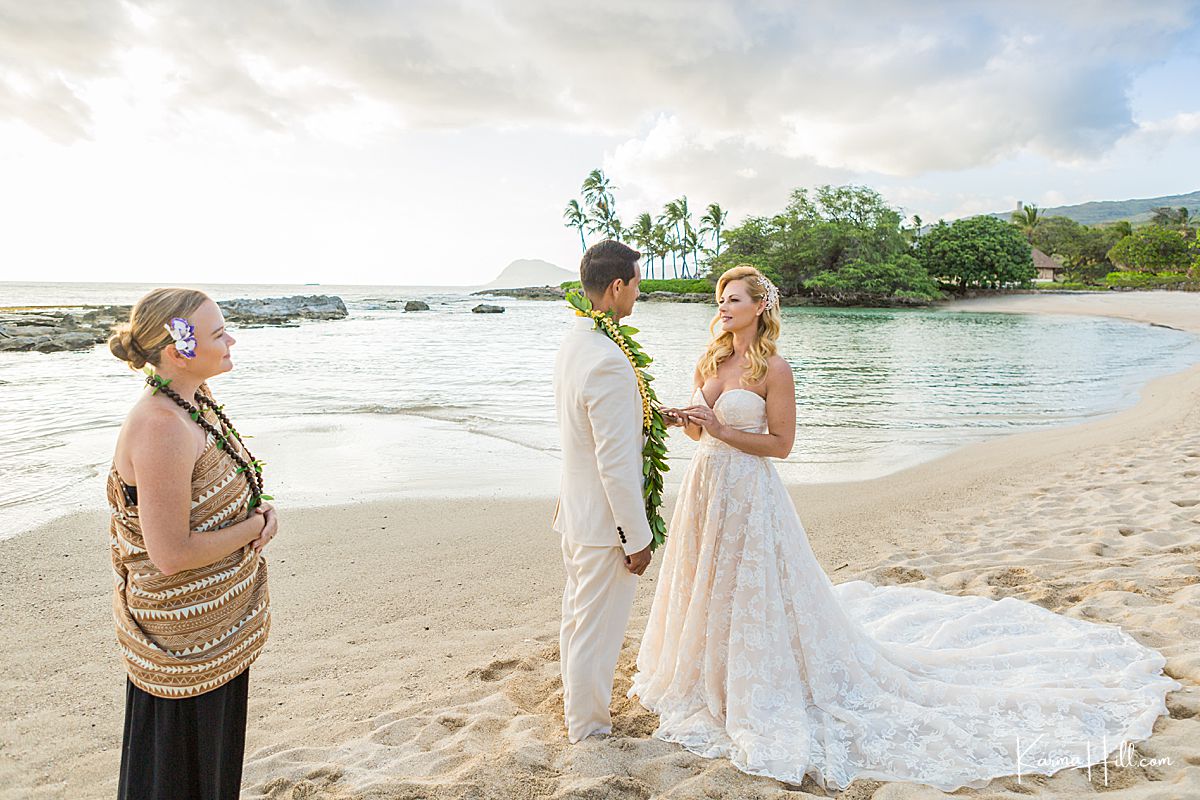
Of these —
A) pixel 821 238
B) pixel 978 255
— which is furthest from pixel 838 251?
pixel 978 255

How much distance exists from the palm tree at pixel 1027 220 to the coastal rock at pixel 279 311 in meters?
85.7

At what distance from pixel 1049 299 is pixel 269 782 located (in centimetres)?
6866

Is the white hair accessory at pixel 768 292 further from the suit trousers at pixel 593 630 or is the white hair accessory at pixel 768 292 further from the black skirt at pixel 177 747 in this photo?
the black skirt at pixel 177 747

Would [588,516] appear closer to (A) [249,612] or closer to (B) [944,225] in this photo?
(A) [249,612]

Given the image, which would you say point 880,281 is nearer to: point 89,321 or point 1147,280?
point 1147,280

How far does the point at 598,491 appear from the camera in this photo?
3248mm

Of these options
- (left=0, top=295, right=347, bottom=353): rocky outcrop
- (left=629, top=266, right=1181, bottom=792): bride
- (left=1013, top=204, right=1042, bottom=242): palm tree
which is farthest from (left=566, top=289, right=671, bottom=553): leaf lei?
(left=1013, top=204, right=1042, bottom=242): palm tree

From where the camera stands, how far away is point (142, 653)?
7.75 ft

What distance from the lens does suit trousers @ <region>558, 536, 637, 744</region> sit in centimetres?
330

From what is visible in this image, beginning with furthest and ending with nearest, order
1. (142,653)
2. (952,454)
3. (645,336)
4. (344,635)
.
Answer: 1. (645,336)
2. (952,454)
3. (344,635)
4. (142,653)

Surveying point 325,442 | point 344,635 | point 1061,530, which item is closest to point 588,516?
point 344,635

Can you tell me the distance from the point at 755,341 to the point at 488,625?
108 inches

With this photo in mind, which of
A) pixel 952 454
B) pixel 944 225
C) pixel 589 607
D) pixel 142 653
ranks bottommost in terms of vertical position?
pixel 952 454

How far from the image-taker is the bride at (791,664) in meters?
3.25
